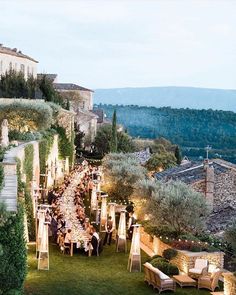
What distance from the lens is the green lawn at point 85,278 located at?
1747 cm

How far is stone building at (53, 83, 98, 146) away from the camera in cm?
7800

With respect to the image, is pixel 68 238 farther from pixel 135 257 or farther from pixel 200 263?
pixel 200 263

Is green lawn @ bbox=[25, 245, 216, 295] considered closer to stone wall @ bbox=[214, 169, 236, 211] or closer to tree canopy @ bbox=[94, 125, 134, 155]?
stone wall @ bbox=[214, 169, 236, 211]

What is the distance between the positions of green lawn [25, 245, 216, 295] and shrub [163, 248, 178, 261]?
1.48 metres

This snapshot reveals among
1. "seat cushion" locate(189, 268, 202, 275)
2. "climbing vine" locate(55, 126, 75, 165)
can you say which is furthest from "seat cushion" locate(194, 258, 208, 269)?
"climbing vine" locate(55, 126, 75, 165)

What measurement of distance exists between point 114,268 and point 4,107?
22517 mm

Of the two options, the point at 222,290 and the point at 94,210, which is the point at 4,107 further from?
the point at 222,290

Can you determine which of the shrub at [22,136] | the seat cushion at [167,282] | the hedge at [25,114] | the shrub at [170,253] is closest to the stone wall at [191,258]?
the shrub at [170,253]

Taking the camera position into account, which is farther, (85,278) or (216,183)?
(216,183)

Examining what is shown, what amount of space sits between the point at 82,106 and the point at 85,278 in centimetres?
7333

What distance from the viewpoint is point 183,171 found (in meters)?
38.3

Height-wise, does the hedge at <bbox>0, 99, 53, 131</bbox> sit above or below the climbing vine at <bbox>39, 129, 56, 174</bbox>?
above

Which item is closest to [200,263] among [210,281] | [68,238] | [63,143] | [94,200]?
[210,281]

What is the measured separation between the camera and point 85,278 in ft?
61.8
